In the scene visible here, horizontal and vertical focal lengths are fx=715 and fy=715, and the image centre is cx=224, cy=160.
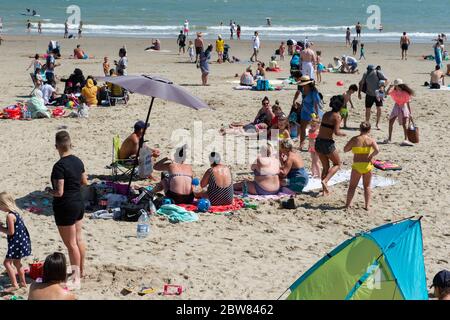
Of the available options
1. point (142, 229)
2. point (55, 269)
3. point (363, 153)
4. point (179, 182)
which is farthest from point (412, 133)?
point (55, 269)

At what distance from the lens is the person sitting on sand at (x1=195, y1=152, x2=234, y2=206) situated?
9.69m

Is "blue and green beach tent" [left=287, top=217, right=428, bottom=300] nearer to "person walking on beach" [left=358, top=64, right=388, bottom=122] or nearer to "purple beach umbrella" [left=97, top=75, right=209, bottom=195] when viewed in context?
"purple beach umbrella" [left=97, top=75, right=209, bottom=195]

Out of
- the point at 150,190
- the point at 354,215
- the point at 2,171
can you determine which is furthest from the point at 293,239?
the point at 2,171

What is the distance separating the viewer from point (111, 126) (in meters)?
14.6

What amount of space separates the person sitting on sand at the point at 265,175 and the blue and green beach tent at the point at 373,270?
370 centimetres

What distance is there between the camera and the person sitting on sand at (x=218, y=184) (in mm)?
9688

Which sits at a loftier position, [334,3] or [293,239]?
[334,3]

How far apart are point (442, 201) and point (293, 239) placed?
2.80m

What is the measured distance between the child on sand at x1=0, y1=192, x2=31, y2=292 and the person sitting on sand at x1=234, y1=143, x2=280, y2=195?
156 inches

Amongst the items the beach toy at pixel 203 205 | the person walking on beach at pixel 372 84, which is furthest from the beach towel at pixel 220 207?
the person walking on beach at pixel 372 84

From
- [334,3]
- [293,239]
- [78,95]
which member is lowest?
[293,239]

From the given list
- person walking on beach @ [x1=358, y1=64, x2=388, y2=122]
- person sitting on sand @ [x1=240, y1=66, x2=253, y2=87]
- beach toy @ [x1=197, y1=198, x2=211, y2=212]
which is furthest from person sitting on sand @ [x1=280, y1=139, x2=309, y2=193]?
person sitting on sand @ [x1=240, y1=66, x2=253, y2=87]

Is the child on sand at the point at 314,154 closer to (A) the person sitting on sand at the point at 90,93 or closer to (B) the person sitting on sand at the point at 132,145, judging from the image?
(B) the person sitting on sand at the point at 132,145
